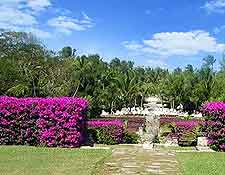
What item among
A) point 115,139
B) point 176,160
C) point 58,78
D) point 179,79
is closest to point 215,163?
point 176,160

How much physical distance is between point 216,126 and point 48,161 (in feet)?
24.0

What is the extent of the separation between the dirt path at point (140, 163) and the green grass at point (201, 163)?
259 mm

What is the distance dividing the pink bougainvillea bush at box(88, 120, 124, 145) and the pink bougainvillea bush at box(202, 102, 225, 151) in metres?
4.15

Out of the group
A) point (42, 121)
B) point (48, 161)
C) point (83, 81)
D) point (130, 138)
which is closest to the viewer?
point (48, 161)

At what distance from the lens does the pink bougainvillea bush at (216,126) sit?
1630 centimetres

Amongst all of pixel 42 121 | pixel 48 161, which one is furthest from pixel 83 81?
pixel 48 161

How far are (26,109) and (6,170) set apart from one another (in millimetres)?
6454

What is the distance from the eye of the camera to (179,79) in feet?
186

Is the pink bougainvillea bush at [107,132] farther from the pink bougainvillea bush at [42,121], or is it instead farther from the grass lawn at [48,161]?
the grass lawn at [48,161]

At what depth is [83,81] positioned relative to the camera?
135ft

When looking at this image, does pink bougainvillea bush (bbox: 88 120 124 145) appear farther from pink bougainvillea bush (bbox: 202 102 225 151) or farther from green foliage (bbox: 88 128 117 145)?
pink bougainvillea bush (bbox: 202 102 225 151)

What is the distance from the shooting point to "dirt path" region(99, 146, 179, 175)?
10.6 meters

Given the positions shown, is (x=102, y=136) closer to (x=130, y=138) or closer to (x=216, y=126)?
(x=130, y=138)

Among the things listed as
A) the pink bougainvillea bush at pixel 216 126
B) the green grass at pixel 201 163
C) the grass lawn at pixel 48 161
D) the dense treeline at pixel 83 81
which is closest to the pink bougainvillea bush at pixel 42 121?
the grass lawn at pixel 48 161
